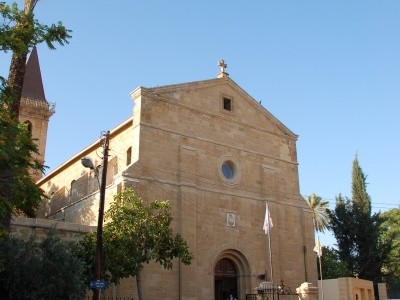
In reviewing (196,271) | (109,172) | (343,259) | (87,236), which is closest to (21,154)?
(87,236)

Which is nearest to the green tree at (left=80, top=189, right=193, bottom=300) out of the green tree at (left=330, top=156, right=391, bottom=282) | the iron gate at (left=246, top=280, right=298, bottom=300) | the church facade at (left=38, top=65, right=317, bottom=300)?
the church facade at (left=38, top=65, right=317, bottom=300)

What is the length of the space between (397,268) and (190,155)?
29117mm

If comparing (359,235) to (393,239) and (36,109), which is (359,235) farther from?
(36,109)

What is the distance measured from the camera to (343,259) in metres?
34.9

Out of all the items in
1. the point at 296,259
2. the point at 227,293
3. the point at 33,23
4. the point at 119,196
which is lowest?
the point at 227,293

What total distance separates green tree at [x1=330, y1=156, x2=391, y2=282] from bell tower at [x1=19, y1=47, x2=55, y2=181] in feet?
84.1

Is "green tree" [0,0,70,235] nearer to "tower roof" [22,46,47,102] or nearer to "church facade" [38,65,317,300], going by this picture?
"church facade" [38,65,317,300]

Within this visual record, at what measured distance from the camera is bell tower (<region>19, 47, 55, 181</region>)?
142 ft

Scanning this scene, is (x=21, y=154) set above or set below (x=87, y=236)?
above

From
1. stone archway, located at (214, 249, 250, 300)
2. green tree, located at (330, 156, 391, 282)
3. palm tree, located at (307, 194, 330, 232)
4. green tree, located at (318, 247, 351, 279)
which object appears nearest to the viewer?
stone archway, located at (214, 249, 250, 300)

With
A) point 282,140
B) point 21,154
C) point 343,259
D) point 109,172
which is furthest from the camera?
point 343,259

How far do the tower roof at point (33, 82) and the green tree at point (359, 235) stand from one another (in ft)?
96.6

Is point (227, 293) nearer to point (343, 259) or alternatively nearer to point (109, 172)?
point (109, 172)

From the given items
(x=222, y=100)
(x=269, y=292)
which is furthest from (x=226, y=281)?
(x=222, y=100)
